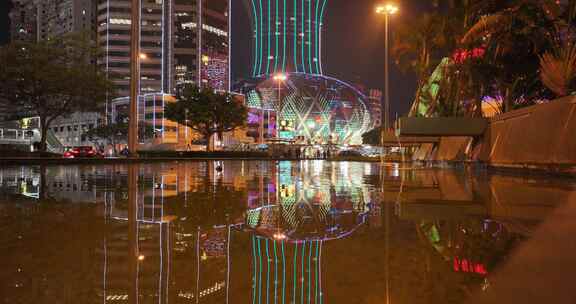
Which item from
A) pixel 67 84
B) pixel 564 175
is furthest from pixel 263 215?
pixel 67 84

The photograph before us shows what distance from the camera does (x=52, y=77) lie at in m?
31.5

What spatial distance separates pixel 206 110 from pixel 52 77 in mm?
21632

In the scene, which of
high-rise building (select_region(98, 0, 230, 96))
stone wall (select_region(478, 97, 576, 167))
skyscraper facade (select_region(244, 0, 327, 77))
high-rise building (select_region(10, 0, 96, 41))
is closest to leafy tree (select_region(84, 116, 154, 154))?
high-rise building (select_region(98, 0, 230, 96))

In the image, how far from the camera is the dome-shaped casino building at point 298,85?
130 metres

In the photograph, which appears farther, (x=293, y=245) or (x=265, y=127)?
(x=265, y=127)

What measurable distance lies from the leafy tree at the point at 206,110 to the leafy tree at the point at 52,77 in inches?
660

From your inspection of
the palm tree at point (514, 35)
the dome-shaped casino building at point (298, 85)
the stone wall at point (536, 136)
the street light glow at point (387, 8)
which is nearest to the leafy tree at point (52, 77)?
the street light glow at point (387, 8)

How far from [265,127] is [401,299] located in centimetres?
12807

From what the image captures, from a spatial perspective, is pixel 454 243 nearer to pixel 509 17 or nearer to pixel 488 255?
pixel 488 255

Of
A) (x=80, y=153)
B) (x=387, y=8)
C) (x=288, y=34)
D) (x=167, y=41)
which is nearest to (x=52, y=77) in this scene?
(x=80, y=153)

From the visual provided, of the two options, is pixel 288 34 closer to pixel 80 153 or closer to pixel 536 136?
pixel 80 153

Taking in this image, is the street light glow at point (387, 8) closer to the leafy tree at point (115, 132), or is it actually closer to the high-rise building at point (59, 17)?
the leafy tree at point (115, 132)

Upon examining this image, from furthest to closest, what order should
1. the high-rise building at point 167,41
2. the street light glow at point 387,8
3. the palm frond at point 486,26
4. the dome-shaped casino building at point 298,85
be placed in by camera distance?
1. the dome-shaped casino building at point 298,85
2. the high-rise building at point 167,41
3. the street light glow at point 387,8
4. the palm frond at point 486,26

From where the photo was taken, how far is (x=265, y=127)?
130 m
